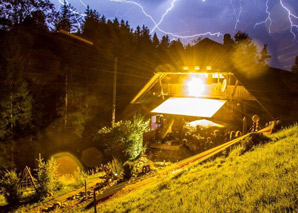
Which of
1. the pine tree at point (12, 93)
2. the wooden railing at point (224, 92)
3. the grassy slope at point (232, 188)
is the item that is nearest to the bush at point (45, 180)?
the grassy slope at point (232, 188)

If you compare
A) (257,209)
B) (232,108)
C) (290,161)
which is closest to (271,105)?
(232,108)

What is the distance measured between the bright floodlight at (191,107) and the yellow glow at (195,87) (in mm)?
731

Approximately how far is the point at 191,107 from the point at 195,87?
3.21 meters

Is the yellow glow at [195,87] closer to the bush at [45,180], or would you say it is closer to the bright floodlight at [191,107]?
the bright floodlight at [191,107]

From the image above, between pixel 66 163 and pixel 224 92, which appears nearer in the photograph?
pixel 224 92

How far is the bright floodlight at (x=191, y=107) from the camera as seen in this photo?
1247 cm

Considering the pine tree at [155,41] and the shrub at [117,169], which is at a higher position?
the pine tree at [155,41]

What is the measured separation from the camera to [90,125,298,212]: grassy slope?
3.80m

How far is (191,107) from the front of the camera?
13.8 metres

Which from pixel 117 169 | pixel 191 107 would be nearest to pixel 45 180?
pixel 117 169

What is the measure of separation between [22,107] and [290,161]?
18477 millimetres

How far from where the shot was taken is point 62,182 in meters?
9.75

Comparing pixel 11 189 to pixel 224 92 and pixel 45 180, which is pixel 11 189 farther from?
pixel 224 92

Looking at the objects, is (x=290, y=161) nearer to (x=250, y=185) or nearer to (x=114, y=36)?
(x=250, y=185)
